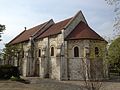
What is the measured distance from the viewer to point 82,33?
41.2 meters

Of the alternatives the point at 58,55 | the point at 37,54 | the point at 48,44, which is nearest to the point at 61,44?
the point at 58,55

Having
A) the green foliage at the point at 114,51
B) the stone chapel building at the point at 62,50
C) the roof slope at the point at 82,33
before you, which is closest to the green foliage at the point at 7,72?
the stone chapel building at the point at 62,50

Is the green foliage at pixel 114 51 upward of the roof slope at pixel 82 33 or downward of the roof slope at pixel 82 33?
downward

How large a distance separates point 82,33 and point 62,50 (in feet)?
14.8

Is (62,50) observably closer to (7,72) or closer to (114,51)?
(7,72)

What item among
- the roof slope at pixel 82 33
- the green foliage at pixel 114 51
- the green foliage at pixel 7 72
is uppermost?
the roof slope at pixel 82 33

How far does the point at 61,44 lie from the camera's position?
1631 inches

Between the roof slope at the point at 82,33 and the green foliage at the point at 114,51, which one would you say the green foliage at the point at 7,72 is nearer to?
the roof slope at the point at 82,33

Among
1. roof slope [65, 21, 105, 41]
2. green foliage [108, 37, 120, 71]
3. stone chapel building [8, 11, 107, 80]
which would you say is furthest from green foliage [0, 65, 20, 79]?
→ green foliage [108, 37, 120, 71]

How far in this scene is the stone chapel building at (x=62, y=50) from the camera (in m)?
40.5

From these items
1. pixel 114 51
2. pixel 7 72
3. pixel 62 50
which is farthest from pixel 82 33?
pixel 114 51

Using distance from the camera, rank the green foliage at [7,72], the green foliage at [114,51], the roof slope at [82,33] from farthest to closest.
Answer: the roof slope at [82,33]
the green foliage at [7,72]
the green foliage at [114,51]

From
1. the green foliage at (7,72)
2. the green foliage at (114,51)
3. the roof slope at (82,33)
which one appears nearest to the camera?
the green foliage at (114,51)

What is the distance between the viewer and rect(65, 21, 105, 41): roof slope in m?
40.5
